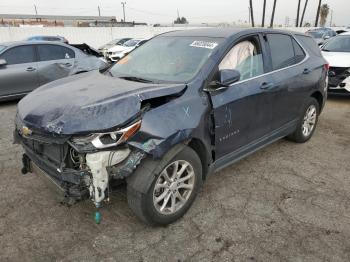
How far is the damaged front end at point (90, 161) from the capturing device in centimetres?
257

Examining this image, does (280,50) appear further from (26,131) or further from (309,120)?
(26,131)

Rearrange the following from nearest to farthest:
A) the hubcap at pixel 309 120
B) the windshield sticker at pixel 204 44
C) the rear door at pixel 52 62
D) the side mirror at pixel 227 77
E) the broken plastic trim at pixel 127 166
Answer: the broken plastic trim at pixel 127 166
the side mirror at pixel 227 77
the windshield sticker at pixel 204 44
the hubcap at pixel 309 120
the rear door at pixel 52 62

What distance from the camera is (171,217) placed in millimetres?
3068

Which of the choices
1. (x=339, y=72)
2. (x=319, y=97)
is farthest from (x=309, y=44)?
(x=339, y=72)

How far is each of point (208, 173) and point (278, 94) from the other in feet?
4.88

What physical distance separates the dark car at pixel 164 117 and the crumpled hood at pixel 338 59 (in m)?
4.08

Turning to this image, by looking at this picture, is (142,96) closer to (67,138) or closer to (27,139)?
(67,138)

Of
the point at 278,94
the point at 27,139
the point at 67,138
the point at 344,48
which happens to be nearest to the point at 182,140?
the point at 67,138

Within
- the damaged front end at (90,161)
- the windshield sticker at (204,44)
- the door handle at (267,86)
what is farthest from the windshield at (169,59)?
the damaged front end at (90,161)

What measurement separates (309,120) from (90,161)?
380cm

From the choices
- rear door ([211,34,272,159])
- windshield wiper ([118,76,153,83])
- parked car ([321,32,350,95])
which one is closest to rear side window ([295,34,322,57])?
rear door ([211,34,272,159])

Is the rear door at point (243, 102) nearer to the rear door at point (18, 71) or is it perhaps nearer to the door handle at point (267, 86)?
the door handle at point (267, 86)

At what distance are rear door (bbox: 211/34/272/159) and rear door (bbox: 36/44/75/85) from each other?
561 cm

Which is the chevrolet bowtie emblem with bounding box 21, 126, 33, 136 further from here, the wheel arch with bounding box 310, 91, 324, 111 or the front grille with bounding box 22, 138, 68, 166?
the wheel arch with bounding box 310, 91, 324, 111
